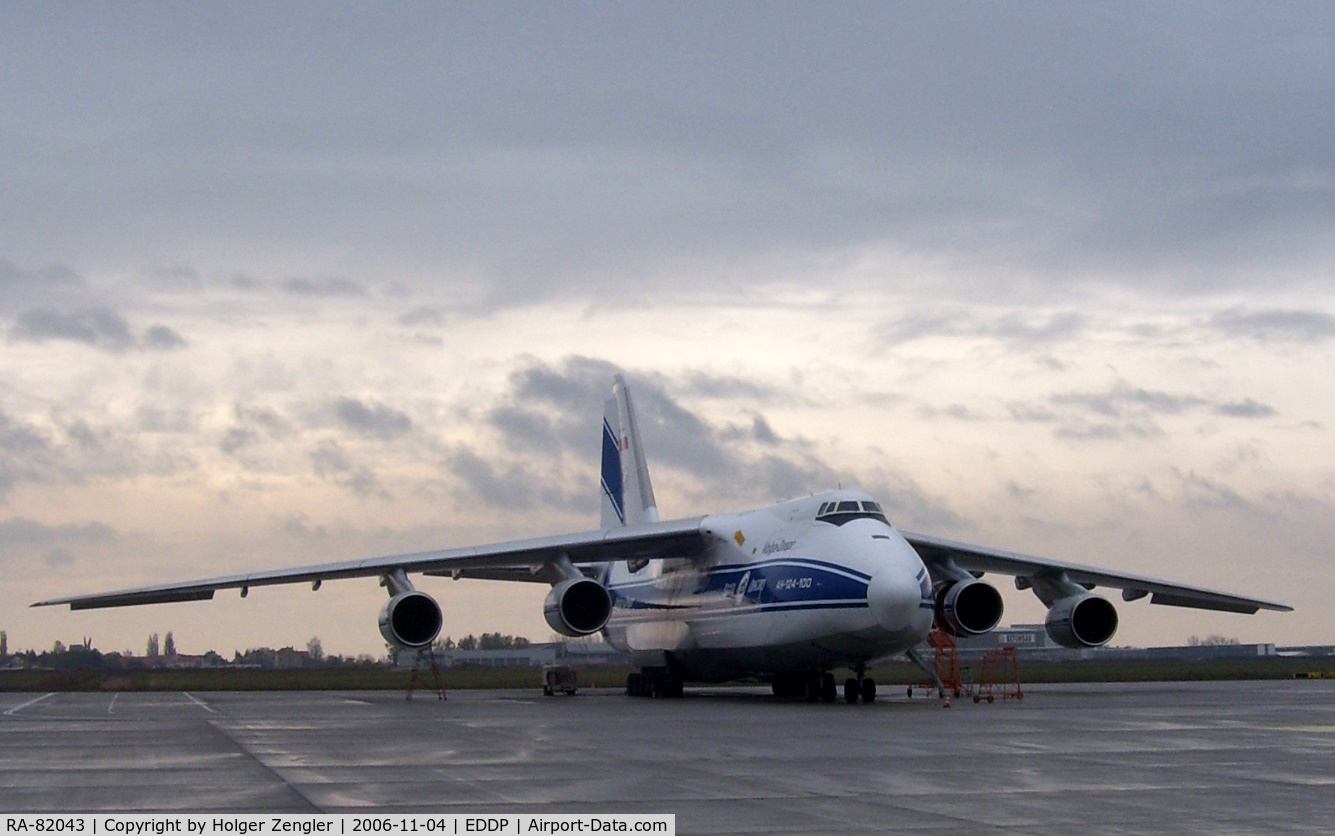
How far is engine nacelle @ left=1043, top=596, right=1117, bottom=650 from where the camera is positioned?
1243 inches

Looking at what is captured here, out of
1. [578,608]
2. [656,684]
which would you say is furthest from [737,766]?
[656,684]

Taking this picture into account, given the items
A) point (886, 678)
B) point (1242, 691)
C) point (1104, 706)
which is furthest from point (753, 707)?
point (886, 678)

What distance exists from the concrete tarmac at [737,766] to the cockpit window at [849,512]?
4724 millimetres

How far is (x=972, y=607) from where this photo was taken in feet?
99.7

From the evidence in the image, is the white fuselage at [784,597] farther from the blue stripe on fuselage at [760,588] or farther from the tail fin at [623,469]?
the tail fin at [623,469]

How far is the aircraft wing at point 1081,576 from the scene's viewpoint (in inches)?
1264

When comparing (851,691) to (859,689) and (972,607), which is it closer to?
(859,689)

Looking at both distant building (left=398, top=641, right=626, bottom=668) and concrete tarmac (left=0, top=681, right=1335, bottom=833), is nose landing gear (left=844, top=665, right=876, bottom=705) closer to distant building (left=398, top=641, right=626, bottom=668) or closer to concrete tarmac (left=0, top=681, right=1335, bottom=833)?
concrete tarmac (left=0, top=681, right=1335, bottom=833)

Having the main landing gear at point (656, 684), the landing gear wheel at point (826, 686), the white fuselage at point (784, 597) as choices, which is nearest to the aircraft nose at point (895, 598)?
the white fuselage at point (784, 597)

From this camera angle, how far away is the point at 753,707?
88.3 ft

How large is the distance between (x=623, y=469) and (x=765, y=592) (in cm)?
1256

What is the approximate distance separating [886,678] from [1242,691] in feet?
55.7

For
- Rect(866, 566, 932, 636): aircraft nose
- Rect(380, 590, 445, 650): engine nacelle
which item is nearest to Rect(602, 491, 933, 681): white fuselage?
Rect(866, 566, 932, 636): aircraft nose

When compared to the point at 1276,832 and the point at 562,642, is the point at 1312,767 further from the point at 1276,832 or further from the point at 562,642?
the point at 562,642
